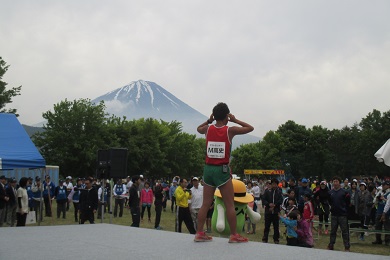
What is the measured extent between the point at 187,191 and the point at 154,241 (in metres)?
8.51

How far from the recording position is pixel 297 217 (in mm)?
10922

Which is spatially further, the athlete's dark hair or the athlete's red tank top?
the athlete's dark hair

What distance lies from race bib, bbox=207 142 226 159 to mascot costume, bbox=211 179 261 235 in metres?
0.91

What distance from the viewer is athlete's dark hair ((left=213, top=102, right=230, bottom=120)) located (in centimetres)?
643

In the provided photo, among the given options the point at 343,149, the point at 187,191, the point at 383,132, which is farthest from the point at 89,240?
the point at 343,149

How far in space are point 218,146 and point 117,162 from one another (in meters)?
10.3

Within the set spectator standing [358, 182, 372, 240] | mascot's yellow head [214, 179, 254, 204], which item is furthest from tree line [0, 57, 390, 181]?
mascot's yellow head [214, 179, 254, 204]

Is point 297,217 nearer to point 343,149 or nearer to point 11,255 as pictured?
point 11,255

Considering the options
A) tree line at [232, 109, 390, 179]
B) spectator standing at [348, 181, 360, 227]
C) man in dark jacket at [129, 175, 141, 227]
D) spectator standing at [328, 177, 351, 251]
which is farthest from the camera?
tree line at [232, 109, 390, 179]

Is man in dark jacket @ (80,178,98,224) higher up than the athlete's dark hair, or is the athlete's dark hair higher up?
the athlete's dark hair

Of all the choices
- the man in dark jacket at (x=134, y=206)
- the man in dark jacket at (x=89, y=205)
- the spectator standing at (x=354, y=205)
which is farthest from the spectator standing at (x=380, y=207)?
the man in dark jacket at (x=89, y=205)

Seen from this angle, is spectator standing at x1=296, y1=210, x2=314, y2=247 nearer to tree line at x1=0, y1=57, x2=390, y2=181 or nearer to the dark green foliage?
tree line at x1=0, y1=57, x2=390, y2=181

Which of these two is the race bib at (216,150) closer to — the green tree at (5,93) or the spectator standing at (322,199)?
the spectator standing at (322,199)

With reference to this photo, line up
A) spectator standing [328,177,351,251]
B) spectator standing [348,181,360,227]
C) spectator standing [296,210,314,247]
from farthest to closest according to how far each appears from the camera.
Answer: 1. spectator standing [348,181,360,227]
2. spectator standing [328,177,351,251]
3. spectator standing [296,210,314,247]
